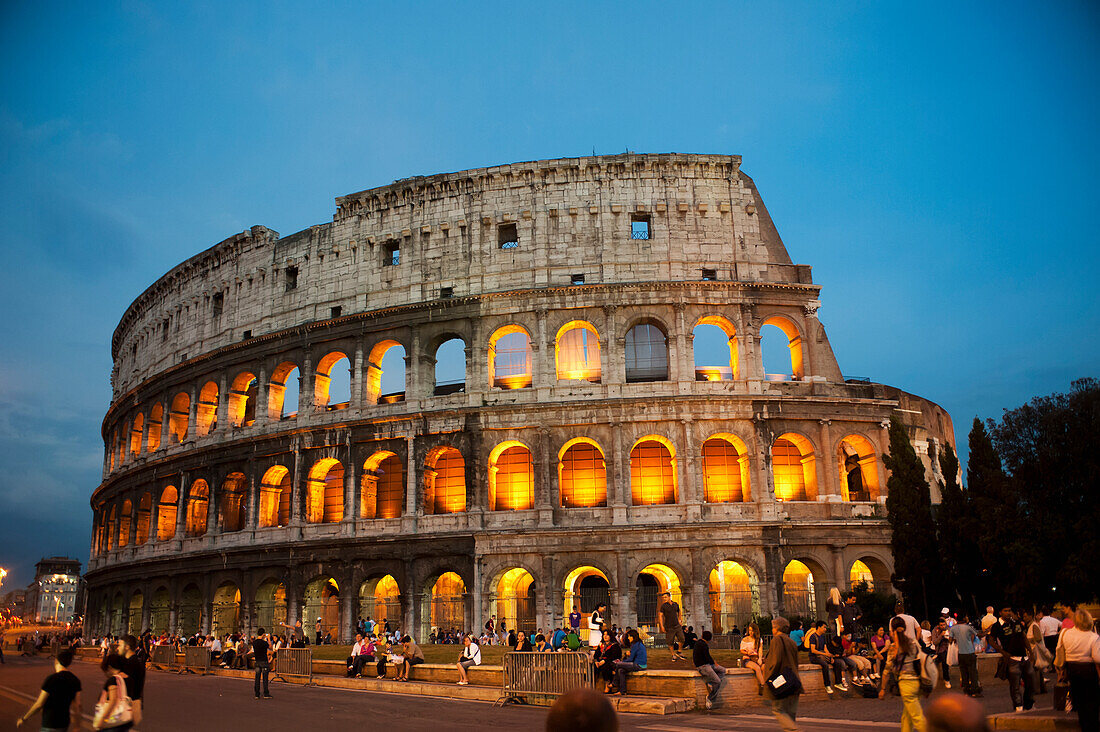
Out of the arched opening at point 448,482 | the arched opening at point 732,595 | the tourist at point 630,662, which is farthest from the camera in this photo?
the arched opening at point 448,482

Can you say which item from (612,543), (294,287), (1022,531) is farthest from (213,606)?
(1022,531)

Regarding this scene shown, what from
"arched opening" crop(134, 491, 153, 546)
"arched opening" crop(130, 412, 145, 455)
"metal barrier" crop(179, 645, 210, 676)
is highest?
"arched opening" crop(130, 412, 145, 455)

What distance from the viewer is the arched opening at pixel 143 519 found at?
38875 millimetres

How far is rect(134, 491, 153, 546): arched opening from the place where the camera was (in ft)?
128

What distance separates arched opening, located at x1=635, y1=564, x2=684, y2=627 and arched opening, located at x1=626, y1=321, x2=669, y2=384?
7.24 meters

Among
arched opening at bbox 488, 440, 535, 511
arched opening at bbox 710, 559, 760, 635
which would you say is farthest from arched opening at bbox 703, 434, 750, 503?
arched opening at bbox 488, 440, 535, 511

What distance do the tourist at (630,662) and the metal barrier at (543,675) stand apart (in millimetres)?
480

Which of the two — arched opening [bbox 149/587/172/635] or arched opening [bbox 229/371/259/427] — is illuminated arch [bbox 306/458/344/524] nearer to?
arched opening [bbox 229/371/259/427]

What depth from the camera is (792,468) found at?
3061 cm

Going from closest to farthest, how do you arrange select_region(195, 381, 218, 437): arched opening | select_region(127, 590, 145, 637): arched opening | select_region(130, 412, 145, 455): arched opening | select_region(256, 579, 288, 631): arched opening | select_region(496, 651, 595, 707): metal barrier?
select_region(496, 651, 595, 707): metal barrier, select_region(256, 579, 288, 631): arched opening, select_region(195, 381, 218, 437): arched opening, select_region(127, 590, 145, 637): arched opening, select_region(130, 412, 145, 455): arched opening

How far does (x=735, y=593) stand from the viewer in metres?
28.1

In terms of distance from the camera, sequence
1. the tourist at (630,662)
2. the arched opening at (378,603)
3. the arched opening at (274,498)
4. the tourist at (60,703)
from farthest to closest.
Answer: the arched opening at (274,498) < the arched opening at (378,603) < the tourist at (630,662) < the tourist at (60,703)

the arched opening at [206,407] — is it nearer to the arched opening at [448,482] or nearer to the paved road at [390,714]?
the arched opening at [448,482]

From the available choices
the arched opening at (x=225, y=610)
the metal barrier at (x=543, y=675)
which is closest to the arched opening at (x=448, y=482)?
the arched opening at (x=225, y=610)
